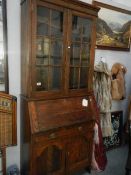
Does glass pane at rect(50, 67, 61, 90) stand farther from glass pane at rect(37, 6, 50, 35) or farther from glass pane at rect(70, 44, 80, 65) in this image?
glass pane at rect(37, 6, 50, 35)

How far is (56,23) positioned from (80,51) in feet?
1.46

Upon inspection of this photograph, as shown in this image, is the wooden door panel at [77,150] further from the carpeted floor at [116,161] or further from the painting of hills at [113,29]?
the painting of hills at [113,29]

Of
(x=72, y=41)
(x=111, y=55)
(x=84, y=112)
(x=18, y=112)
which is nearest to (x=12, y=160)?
(x=18, y=112)

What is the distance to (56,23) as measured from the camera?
197 centimetres

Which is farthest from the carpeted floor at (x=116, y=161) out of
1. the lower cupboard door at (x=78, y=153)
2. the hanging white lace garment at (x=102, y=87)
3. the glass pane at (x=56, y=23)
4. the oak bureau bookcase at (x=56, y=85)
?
the glass pane at (x=56, y=23)

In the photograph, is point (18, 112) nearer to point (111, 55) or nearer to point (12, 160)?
point (12, 160)

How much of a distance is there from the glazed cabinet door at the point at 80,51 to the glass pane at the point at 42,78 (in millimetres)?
325

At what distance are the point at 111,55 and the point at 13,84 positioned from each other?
5.60 ft

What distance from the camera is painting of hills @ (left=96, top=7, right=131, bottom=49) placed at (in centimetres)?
279

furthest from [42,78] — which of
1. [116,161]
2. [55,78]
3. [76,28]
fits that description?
[116,161]

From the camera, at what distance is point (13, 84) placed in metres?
2.16

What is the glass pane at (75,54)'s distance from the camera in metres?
2.16

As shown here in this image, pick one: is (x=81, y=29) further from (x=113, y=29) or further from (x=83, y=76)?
(x=113, y=29)

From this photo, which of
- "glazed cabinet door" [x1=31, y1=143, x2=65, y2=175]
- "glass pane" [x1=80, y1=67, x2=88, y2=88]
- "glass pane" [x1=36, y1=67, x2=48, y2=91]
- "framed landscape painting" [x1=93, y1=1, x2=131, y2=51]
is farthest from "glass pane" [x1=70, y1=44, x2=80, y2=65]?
"glazed cabinet door" [x1=31, y1=143, x2=65, y2=175]
